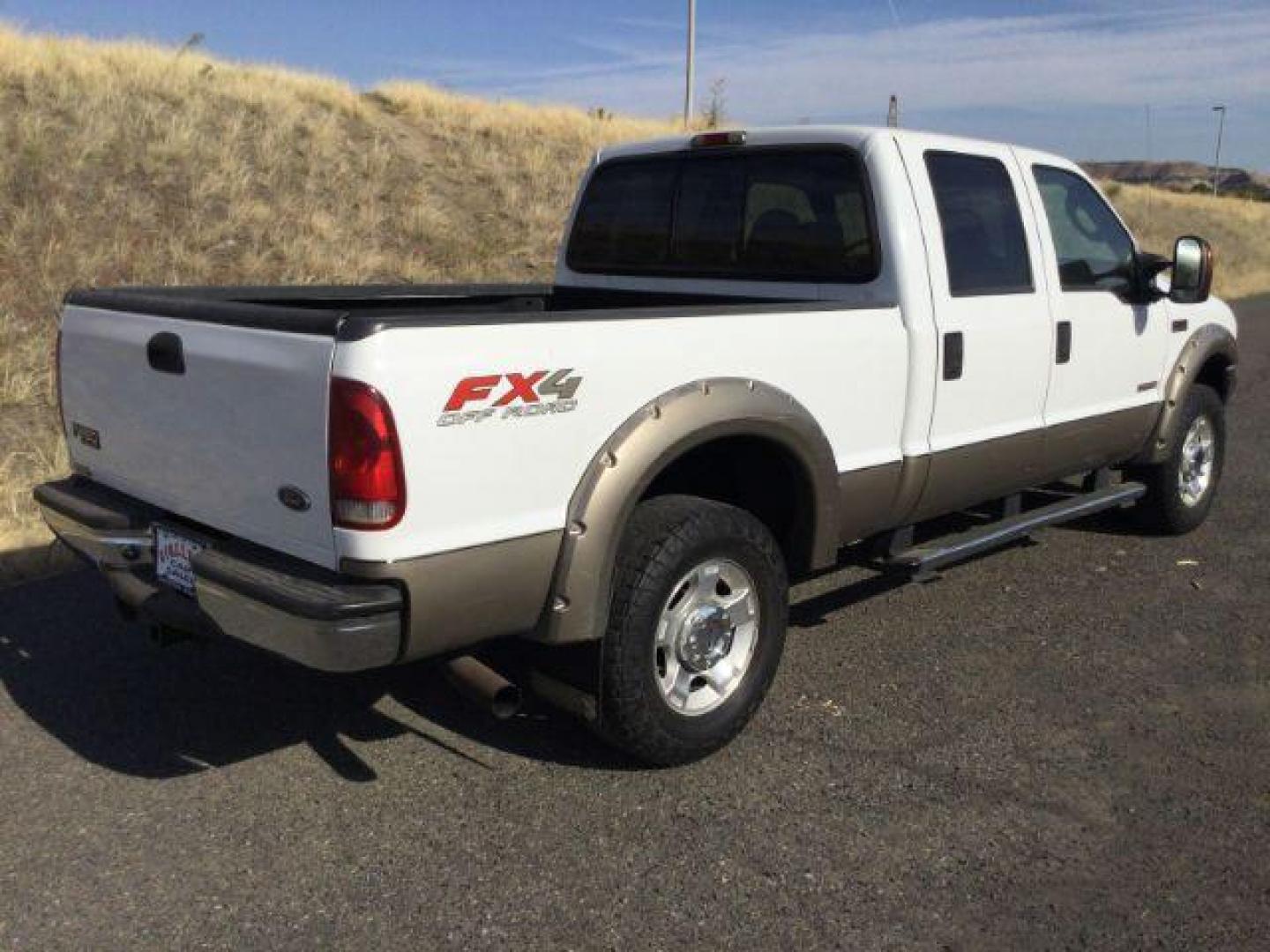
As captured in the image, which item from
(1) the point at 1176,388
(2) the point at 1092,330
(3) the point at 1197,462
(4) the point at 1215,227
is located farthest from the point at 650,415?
(4) the point at 1215,227

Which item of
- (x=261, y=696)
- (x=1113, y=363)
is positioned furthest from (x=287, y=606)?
(x=1113, y=363)

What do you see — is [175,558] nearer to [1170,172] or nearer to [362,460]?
[362,460]

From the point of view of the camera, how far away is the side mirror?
17.8ft

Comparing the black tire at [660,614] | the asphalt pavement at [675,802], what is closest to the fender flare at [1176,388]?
the asphalt pavement at [675,802]

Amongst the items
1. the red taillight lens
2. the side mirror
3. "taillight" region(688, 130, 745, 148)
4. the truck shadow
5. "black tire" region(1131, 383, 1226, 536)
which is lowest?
the truck shadow

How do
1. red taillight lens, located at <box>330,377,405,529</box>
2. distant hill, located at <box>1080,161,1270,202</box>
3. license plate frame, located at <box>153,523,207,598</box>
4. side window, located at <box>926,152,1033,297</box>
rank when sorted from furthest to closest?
distant hill, located at <box>1080,161,1270,202</box> → side window, located at <box>926,152,1033,297</box> → license plate frame, located at <box>153,523,207,598</box> → red taillight lens, located at <box>330,377,405,529</box>

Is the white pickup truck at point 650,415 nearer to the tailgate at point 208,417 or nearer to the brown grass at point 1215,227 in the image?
the tailgate at point 208,417

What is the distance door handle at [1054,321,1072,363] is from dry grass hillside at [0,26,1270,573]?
19.0 feet

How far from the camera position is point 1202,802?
11.5 feet

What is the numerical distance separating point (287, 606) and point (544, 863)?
0.99m

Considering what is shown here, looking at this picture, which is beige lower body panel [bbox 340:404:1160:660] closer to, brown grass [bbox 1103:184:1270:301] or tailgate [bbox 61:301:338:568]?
tailgate [bbox 61:301:338:568]

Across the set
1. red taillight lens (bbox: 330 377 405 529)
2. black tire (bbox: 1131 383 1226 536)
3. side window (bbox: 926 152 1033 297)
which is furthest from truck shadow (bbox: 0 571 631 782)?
black tire (bbox: 1131 383 1226 536)

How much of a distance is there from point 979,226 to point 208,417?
3043 mm

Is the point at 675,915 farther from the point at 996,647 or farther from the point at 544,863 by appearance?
the point at 996,647
